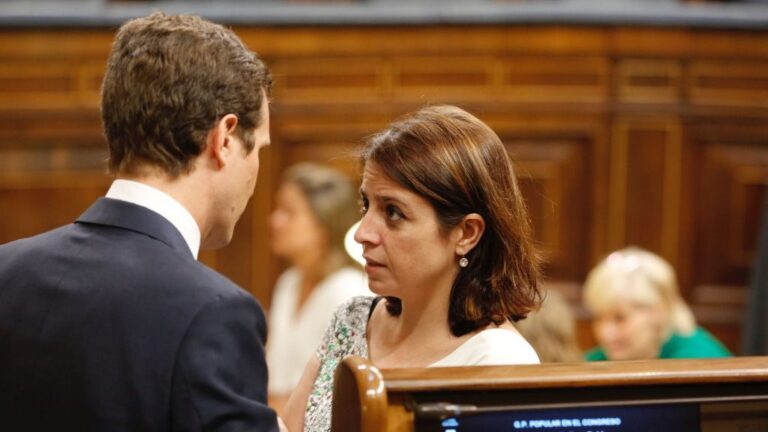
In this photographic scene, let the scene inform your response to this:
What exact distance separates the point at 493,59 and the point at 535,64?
0.19 metres

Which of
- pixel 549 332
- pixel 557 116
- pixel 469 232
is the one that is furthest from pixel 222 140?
pixel 557 116

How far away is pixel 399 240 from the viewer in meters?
1.82

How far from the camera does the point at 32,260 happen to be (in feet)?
4.97

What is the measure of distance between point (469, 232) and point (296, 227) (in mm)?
2449

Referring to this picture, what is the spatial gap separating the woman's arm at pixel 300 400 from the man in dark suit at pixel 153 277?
381mm

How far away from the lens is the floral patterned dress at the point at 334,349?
183 cm

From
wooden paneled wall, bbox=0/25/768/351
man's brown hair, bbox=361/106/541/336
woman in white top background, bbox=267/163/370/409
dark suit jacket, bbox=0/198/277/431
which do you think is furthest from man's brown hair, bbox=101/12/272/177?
wooden paneled wall, bbox=0/25/768/351

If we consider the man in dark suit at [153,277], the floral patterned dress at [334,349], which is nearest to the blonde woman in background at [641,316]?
the floral patterned dress at [334,349]

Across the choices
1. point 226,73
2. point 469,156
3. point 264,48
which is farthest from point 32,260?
point 264,48

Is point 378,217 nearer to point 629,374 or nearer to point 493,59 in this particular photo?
point 629,374

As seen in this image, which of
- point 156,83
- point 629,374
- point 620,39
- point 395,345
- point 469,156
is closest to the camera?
point 629,374

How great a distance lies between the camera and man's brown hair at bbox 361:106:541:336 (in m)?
1.78

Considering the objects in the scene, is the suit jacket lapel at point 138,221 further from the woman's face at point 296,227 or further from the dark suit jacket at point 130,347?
the woman's face at point 296,227

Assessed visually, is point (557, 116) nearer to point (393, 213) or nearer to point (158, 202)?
point (393, 213)
